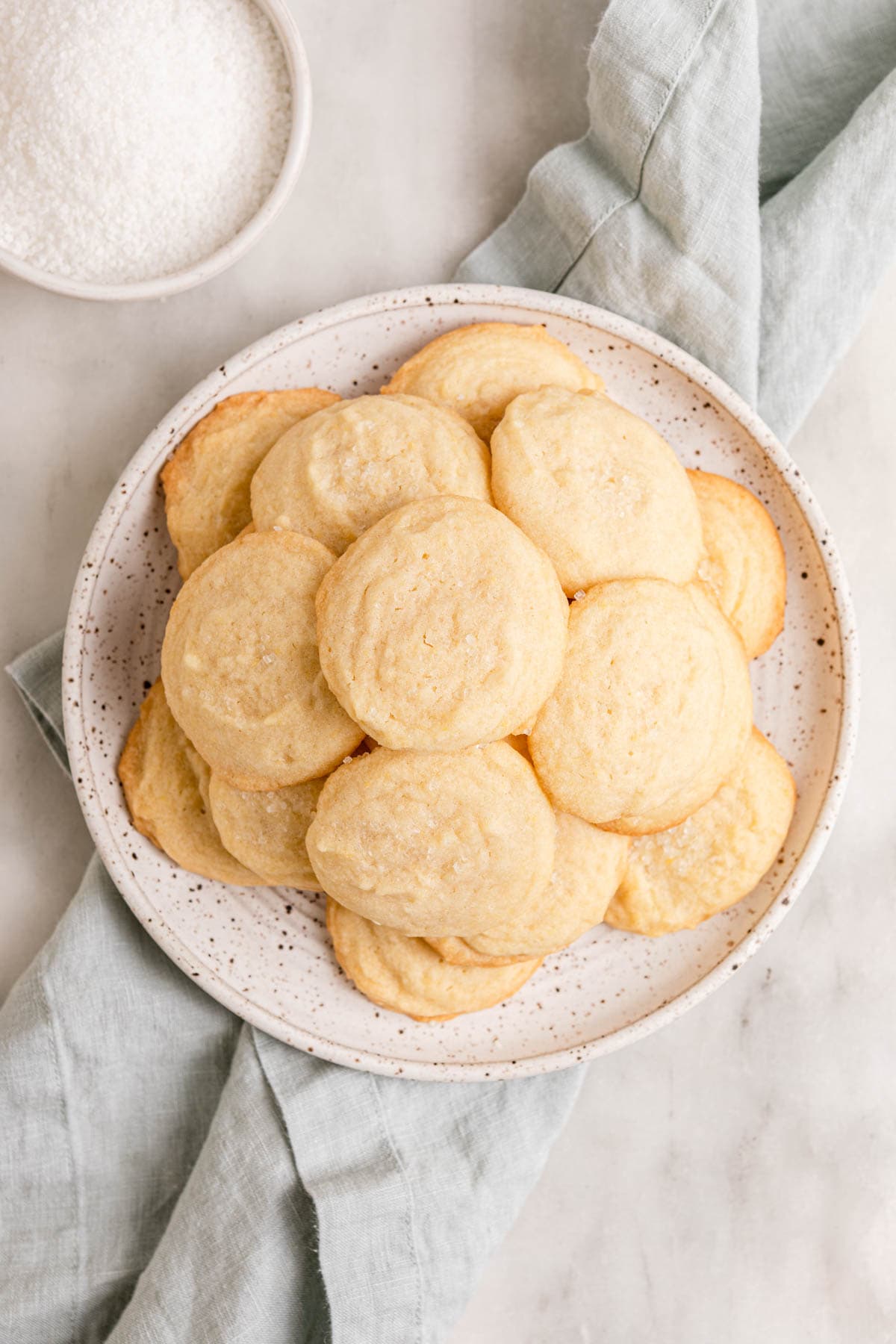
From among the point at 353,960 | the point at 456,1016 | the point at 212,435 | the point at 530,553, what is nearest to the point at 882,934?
the point at 456,1016

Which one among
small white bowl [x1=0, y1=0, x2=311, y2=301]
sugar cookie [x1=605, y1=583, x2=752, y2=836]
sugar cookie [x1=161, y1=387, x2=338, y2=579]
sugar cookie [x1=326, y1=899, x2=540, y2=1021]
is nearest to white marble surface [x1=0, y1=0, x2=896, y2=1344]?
small white bowl [x1=0, y1=0, x2=311, y2=301]

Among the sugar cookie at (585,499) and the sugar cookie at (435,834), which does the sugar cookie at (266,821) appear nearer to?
the sugar cookie at (435,834)

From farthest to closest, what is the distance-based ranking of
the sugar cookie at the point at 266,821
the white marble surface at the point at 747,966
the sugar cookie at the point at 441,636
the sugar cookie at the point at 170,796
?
the white marble surface at the point at 747,966, the sugar cookie at the point at 170,796, the sugar cookie at the point at 266,821, the sugar cookie at the point at 441,636

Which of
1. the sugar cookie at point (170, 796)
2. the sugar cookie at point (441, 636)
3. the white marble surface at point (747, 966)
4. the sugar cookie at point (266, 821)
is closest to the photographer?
the sugar cookie at point (441, 636)

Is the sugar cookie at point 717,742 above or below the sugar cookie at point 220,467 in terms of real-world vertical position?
below

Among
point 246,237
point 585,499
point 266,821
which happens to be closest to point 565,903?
point 266,821

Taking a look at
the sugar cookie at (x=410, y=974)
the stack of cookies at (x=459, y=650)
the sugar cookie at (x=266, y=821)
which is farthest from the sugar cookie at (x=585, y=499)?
the sugar cookie at (x=410, y=974)

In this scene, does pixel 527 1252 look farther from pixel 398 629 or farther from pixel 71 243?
pixel 71 243

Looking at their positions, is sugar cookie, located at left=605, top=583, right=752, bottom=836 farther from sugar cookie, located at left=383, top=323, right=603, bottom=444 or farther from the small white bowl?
the small white bowl
